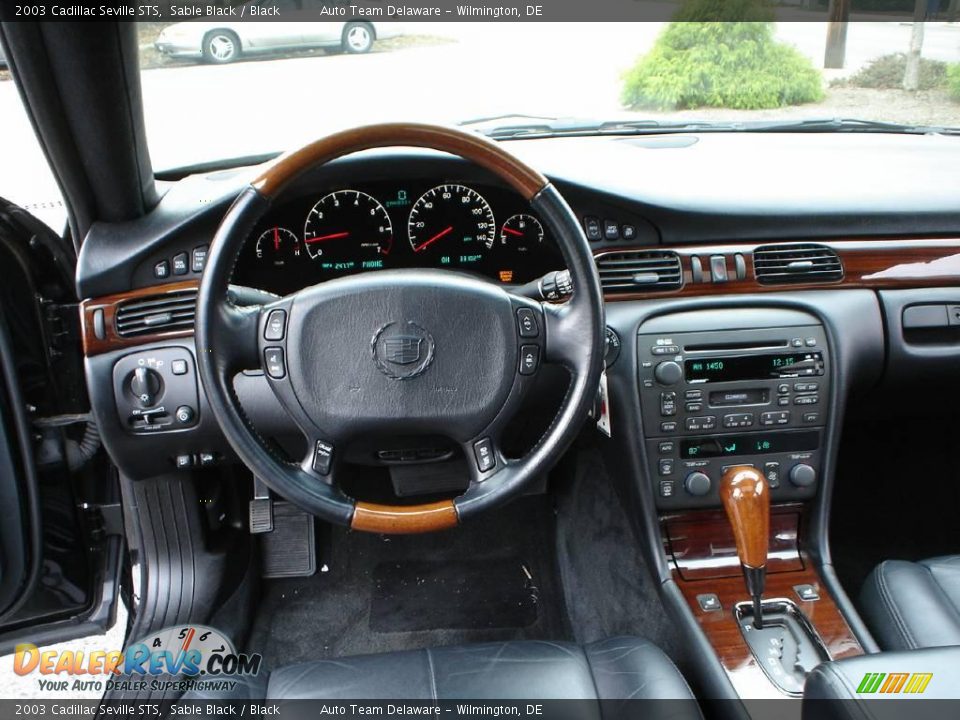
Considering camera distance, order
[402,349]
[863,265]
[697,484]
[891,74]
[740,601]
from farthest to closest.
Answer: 1. [891,74]
2. [863,265]
3. [697,484]
4. [740,601]
5. [402,349]

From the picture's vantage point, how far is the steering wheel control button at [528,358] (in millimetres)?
1519

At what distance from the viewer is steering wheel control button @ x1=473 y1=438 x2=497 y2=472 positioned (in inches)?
59.7

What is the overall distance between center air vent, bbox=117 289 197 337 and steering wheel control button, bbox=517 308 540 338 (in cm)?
80

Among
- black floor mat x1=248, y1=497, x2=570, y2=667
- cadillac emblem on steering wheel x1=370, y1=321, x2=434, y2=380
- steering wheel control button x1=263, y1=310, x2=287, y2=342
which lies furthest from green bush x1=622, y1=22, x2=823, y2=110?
black floor mat x1=248, y1=497, x2=570, y2=667

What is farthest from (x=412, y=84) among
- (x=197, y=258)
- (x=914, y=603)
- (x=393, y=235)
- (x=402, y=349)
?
(x=914, y=603)

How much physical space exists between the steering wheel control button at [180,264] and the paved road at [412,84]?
1.03 ft

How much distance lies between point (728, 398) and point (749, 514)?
302mm

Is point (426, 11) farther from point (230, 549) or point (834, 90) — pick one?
point (230, 549)

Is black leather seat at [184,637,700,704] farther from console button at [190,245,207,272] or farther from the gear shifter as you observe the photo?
console button at [190,245,207,272]

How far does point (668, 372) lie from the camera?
6.31 feet

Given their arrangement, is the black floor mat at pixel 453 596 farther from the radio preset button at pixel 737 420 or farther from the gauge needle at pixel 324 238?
the gauge needle at pixel 324 238

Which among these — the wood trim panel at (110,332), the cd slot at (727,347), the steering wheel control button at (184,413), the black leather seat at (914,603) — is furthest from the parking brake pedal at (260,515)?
the black leather seat at (914,603)

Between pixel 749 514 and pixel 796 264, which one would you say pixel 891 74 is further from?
pixel 749 514

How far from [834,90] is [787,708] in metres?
1.60
